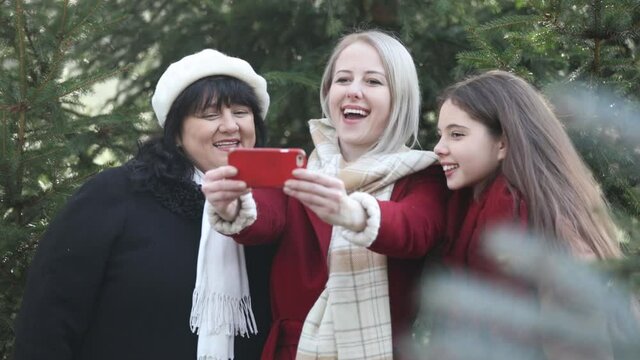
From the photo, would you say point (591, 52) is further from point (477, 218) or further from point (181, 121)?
point (181, 121)

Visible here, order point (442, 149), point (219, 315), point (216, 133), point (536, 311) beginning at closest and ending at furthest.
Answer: point (536, 311), point (442, 149), point (219, 315), point (216, 133)

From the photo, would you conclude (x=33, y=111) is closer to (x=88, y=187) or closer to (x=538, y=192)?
(x=88, y=187)

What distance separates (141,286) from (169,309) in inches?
4.7

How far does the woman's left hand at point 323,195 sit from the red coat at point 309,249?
0.24 metres

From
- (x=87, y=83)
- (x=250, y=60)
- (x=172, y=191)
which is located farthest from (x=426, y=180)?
(x=250, y=60)

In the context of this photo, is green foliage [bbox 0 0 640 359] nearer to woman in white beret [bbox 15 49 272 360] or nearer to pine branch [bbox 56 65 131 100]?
pine branch [bbox 56 65 131 100]

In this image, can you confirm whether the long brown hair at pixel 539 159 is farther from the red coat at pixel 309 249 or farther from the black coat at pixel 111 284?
the black coat at pixel 111 284

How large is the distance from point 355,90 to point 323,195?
1.89 feet

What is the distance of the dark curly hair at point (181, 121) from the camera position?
2.69 metres

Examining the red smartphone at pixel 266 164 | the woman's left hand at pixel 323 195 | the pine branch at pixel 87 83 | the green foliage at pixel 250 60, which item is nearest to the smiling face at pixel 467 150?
the green foliage at pixel 250 60

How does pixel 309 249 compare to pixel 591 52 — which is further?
pixel 591 52

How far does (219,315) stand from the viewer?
259 centimetres

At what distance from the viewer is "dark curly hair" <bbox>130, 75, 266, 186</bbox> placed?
269 centimetres

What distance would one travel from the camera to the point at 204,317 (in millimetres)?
2590
